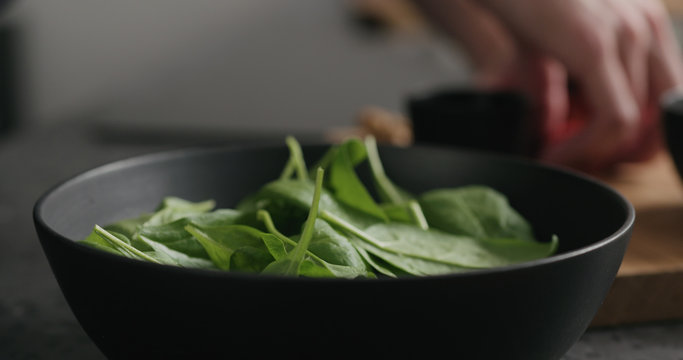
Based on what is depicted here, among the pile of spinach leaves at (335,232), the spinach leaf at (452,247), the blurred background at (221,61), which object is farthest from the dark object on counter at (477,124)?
the blurred background at (221,61)

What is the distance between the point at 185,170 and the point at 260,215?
0.16 m

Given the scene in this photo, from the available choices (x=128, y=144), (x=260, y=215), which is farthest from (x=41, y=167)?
(x=260, y=215)

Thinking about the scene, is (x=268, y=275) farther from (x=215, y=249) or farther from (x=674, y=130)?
(x=674, y=130)

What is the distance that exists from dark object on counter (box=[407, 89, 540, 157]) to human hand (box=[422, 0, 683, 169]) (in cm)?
6

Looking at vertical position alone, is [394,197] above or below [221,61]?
above

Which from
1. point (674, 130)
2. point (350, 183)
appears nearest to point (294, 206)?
point (350, 183)

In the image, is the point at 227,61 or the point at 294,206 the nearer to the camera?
the point at 294,206

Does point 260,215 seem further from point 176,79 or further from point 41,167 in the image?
point 176,79

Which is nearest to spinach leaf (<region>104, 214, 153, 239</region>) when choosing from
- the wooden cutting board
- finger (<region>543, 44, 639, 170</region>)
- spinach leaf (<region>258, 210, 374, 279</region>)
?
spinach leaf (<region>258, 210, 374, 279</region>)

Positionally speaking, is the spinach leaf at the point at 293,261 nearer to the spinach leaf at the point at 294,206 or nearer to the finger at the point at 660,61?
the spinach leaf at the point at 294,206

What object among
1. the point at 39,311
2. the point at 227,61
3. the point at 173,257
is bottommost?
the point at 227,61

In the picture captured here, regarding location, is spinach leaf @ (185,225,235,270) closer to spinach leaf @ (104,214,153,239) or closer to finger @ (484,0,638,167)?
spinach leaf @ (104,214,153,239)

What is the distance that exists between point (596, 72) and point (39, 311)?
2.35 feet

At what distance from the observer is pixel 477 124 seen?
0.93m
